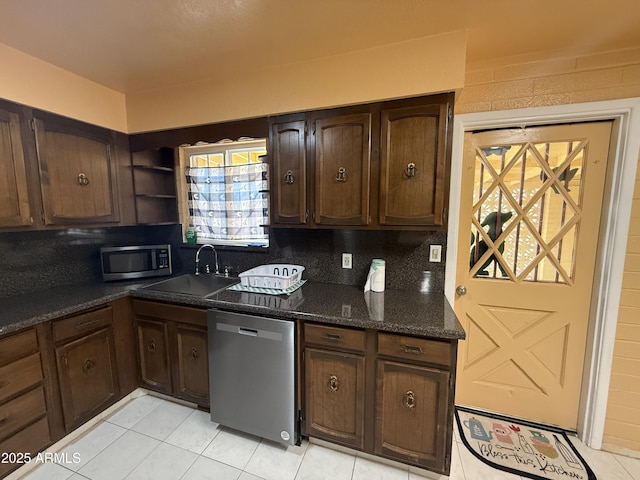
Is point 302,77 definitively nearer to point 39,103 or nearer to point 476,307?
point 39,103

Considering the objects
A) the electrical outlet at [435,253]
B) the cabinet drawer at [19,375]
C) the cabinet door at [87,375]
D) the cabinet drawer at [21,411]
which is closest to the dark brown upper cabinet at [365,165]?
the electrical outlet at [435,253]

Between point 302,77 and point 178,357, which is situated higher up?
point 302,77

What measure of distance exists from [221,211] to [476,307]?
227 cm

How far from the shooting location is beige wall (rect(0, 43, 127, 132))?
62.3 inches

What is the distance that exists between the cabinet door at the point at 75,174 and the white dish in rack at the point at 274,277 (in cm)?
123

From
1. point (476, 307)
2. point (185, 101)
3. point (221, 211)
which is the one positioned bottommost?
point (476, 307)

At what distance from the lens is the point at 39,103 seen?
5.59ft

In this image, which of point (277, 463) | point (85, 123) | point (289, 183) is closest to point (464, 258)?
point (289, 183)

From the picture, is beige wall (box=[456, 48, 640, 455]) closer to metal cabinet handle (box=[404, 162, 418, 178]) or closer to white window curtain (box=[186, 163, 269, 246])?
metal cabinet handle (box=[404, 162, 418, 178])

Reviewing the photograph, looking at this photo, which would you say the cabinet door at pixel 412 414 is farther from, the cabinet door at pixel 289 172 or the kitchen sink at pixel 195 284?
the kitchen sink at pixel 195 284

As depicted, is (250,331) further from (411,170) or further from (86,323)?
(411,170)

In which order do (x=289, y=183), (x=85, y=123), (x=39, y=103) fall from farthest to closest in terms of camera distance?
(x=85, y=123) → (x=289, y=183) → (x=39, y=103)

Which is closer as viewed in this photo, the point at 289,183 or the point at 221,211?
the point at 289,183

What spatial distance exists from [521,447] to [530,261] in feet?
3.90
